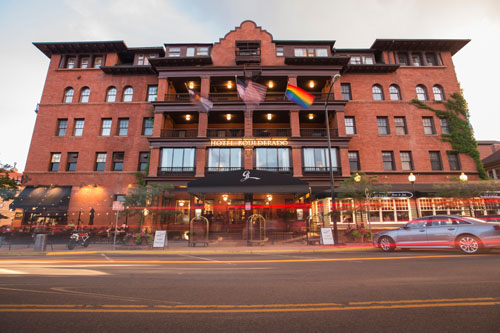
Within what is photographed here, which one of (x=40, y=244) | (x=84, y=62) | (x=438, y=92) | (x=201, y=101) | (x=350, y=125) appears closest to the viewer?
(x=40, y=244)

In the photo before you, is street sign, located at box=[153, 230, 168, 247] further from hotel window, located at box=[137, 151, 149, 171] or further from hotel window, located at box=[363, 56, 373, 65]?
hotel window, located at box=[363, 56, 373, 65]

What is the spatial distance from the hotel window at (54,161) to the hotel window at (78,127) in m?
2.97

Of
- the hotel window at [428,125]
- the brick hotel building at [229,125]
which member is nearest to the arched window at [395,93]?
the brick hotel building at [229,125]

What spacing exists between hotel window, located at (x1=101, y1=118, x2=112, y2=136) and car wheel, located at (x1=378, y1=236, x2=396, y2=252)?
2775cm

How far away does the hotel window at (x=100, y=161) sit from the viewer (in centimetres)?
2491

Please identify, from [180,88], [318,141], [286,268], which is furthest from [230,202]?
[286,268]

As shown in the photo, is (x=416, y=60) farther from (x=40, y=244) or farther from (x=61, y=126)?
(x=61, y=126)

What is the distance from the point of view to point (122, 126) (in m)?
26.0

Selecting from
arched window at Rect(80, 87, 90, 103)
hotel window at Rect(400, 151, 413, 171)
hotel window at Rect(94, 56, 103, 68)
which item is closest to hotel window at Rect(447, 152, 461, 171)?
hotel window at Rect(400, 151, 413, 171)

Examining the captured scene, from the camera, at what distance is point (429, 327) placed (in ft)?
10.5

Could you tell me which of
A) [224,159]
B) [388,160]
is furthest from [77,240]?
[388,160]

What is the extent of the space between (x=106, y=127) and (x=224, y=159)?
14.8 metres

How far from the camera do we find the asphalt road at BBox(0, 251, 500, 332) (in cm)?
336

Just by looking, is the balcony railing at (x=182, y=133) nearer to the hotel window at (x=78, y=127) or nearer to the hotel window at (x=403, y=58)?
the hotel window at (x=78, y=127)
